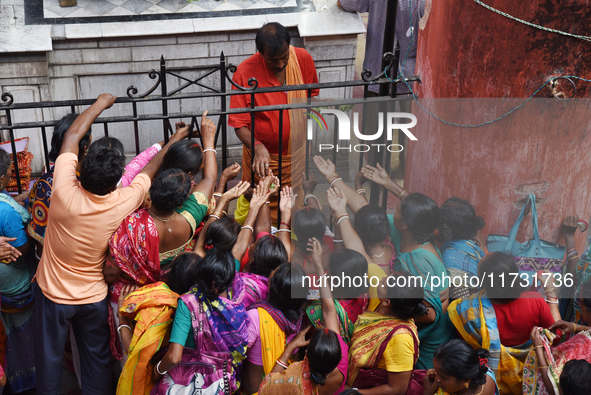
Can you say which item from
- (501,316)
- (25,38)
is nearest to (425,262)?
(501,316)

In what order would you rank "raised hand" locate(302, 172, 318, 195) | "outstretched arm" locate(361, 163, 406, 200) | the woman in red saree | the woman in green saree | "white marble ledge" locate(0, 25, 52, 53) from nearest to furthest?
the woman in red saree, the woman in green saree, "outstretched arm" locate(361, 163, 406, 200), "raised hand" locate(302, 172, 318, 195), "white marble ledge" locate(0, 25, 52, 53)

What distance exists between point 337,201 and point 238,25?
3250mm

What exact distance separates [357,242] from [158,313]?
1.15m

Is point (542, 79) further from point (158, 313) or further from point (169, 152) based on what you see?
point (158, 313)

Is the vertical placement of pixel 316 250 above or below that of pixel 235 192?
below

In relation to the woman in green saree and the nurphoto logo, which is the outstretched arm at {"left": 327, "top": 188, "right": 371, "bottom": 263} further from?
the nurphoto logo

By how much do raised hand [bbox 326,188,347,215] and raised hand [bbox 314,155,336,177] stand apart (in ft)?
0.88

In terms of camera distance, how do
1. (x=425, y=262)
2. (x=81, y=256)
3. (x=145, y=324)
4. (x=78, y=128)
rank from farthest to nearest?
1. (x=425, y=262)
2. (x=78, y=128)
3. (x=81, y=256)
4. (x=145, y=324)

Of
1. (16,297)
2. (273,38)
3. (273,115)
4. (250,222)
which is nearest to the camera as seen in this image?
(16,297)

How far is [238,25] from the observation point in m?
6.07

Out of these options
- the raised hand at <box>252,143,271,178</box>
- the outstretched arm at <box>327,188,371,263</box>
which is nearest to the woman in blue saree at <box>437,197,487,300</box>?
the outstretched arm at <box>327,188,371,263</box>

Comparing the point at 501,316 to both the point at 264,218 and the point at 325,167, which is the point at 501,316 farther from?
the point at 325,167

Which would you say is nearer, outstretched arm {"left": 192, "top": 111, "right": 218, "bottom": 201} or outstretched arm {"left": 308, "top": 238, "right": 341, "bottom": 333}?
outstretched arm {"left": 308, "top": 238, "right": 341, "bottom": 333}

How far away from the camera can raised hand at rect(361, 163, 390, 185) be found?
3844 mm
